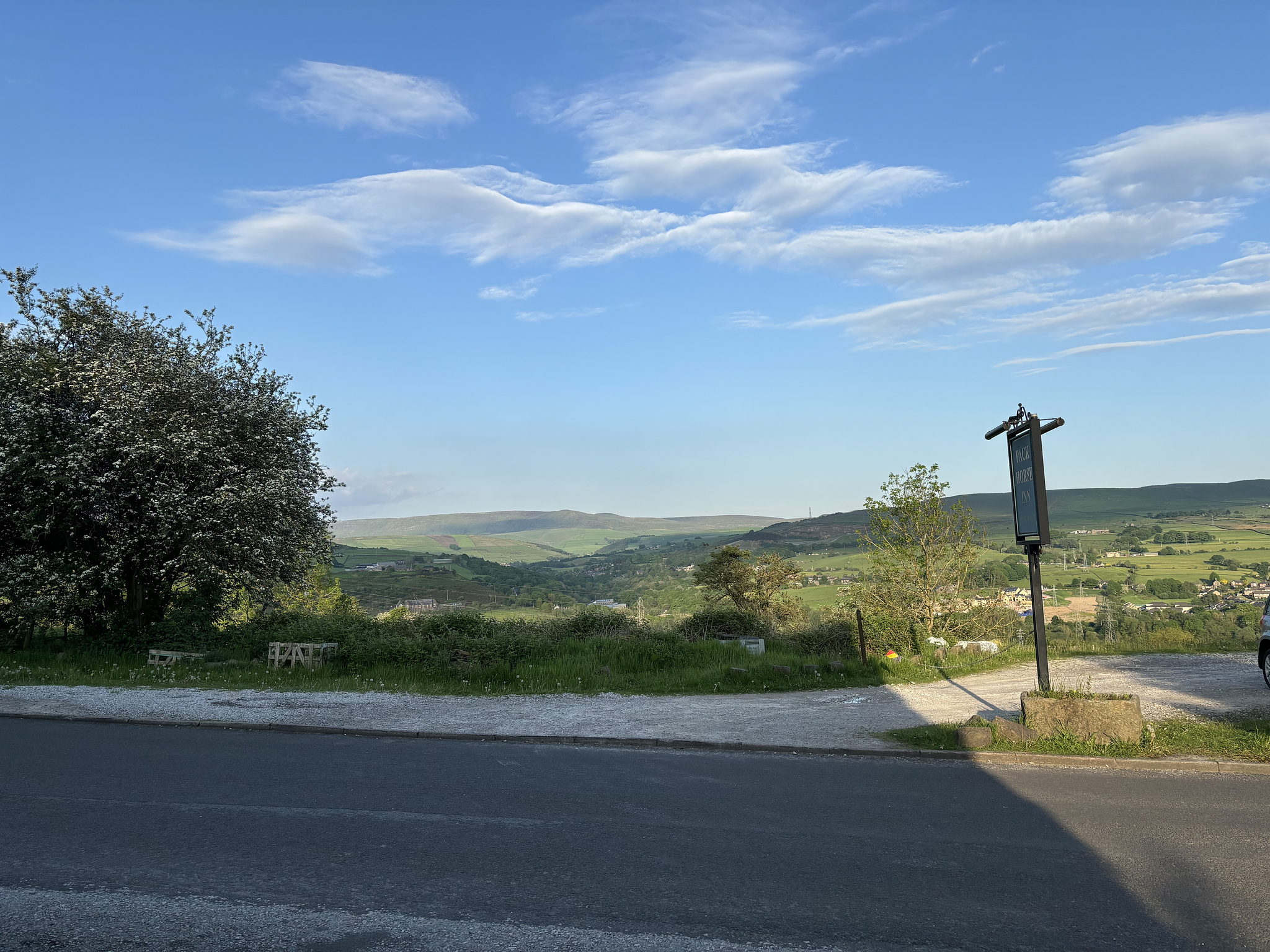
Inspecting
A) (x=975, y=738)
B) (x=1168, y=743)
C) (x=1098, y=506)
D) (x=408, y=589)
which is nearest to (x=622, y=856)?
(x=975, y=738)

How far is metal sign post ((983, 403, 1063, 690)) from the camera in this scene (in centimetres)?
1030

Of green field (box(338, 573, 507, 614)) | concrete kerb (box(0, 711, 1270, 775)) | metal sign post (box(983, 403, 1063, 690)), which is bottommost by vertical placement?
green field (box(338, 573, 507, 614))

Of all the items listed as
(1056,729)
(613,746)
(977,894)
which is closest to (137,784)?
(613,746)

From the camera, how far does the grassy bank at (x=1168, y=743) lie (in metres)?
9.07

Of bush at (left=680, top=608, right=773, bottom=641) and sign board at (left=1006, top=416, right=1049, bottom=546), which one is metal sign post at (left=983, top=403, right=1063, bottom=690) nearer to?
sign board at (left=1006, top=416, right=1049, bottom=546)

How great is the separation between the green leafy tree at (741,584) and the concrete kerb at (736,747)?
27.7 m

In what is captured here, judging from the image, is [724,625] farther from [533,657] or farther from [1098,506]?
[1098,506]

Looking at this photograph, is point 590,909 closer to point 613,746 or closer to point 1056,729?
point 613,746

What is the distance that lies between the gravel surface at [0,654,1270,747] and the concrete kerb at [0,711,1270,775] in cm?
15

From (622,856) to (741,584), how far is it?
113ft

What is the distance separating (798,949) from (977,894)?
1.49 meters

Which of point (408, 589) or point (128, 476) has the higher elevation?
point (128, 476)

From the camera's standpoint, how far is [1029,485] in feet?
34.9

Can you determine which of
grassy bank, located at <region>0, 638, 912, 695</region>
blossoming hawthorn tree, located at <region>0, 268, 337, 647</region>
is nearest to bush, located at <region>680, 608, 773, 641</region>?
grassy bank, located at <region>0, 638, 912, 695</region>
